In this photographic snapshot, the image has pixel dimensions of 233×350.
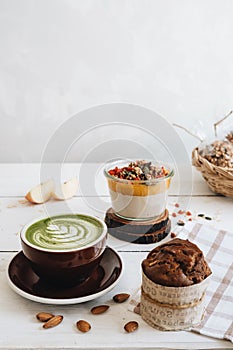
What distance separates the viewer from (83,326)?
34.9 inches

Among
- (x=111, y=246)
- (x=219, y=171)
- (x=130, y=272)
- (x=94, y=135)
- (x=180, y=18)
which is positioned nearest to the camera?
(x=130, y=272)

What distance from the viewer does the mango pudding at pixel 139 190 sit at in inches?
46.6

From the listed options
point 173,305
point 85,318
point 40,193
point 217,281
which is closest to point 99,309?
point 85,318

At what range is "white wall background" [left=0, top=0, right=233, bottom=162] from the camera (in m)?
1.66

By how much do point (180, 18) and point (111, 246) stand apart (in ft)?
2.82

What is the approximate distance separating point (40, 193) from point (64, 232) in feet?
1.33

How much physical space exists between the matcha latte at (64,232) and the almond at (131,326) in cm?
16

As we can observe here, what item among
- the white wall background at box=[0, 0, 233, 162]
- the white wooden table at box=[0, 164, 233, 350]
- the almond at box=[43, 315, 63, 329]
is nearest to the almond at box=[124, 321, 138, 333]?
the white wooden table at box=[0, 164, 233, 350]

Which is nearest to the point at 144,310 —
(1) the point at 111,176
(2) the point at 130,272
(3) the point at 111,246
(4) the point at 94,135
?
(2) the point at 130,272

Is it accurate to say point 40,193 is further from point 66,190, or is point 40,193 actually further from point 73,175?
point 73,175

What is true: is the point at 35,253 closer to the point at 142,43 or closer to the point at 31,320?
the point at 31,320

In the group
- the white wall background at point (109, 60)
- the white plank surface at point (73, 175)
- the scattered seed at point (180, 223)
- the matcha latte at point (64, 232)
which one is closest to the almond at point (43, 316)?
the matcha latte at point (64, 232)

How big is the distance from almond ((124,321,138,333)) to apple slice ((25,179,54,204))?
22.3 inches

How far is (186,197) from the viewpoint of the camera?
4.73 feet
